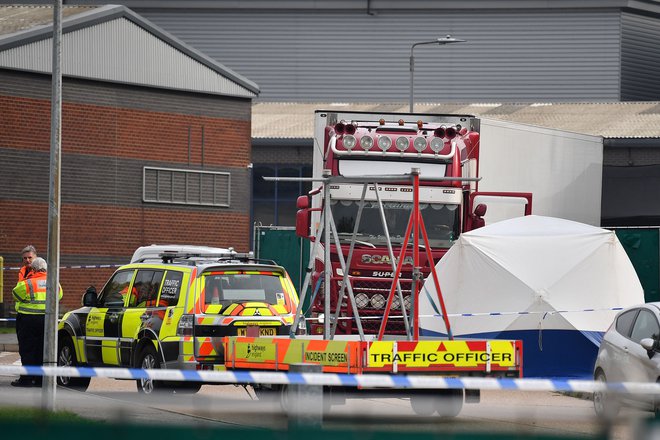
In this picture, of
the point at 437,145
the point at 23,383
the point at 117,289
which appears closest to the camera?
the point at 23,383

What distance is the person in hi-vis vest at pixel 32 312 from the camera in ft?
57.6

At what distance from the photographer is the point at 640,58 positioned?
60.8 metres

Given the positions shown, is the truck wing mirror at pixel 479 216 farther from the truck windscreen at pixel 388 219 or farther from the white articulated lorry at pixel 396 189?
the truck windscreen at pixel 388 219

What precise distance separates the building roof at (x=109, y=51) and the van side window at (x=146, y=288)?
18816 millimetres

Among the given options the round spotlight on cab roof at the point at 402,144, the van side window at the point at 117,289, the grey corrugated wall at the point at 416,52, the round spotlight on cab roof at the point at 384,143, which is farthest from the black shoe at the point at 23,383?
the grey corrugated wall at the point at 416,52

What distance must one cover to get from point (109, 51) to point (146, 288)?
2116 cm

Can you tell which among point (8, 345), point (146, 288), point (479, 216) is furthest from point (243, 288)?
point (8, 345)

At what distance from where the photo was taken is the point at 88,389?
17.9 m

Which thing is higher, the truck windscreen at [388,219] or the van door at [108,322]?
the truck windscreen at [388,219]

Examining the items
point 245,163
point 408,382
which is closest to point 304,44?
point 245,163

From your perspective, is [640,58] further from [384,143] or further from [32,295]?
[32,295]

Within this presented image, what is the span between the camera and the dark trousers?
17.6 meters

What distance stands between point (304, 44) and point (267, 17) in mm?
2070

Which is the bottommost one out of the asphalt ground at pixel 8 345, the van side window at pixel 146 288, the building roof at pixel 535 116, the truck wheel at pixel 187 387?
the asphalt ground at pixel 8 345
